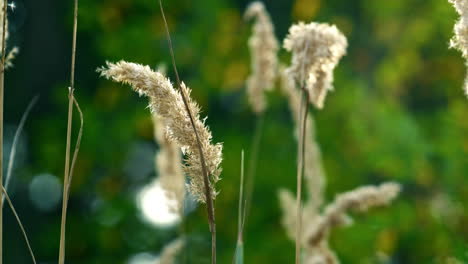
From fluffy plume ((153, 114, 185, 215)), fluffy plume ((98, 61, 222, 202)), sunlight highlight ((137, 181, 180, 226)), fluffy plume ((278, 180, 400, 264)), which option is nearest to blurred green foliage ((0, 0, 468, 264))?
sunlight highlight ((137, 181, 180, 226))

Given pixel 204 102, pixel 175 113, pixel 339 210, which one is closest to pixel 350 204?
pixel 339 210

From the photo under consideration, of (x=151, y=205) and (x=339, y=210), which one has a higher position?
(x=151, y=205)

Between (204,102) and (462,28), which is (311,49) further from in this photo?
(204,102)

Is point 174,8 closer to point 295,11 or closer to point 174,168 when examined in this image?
point 295,11

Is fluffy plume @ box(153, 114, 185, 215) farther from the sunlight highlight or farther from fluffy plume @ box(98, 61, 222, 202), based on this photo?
the sunlight highlight

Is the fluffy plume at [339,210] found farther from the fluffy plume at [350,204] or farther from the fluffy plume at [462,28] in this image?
the fluffy plume at [462,28]
